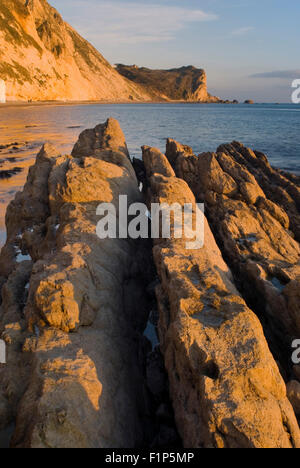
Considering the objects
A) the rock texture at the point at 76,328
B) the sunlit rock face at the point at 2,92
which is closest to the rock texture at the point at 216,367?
the rock texture at the point at 76,328

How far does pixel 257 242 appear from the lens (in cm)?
920

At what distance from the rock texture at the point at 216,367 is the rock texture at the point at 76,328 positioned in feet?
3.01

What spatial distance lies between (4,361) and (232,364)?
3601mm

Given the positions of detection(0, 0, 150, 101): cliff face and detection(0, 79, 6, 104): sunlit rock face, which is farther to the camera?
detection(0, 0, 150, 101): cliff face

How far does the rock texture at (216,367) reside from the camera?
396 cm

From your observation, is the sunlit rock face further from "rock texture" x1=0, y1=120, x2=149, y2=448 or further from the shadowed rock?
"rock texture" x1=0, y1=120, x2=149, y2=448

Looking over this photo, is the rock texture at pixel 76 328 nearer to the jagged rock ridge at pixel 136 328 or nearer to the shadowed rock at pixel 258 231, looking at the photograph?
the jagged rock ridge at pixel 136 328

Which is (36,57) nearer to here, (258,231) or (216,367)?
(258,231)

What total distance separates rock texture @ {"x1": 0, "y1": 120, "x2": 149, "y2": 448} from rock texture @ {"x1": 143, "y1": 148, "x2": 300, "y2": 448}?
3.01 feet

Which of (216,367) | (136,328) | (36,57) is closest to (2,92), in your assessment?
(36,57)

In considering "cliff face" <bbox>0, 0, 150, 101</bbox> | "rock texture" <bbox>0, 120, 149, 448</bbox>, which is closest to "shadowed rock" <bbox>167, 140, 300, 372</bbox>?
"rock texture" <bbox>0, 120, 149, 448</bbox>

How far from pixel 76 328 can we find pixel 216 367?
2.44 m

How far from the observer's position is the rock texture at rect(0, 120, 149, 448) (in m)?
4.21

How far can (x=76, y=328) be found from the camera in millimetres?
5520
